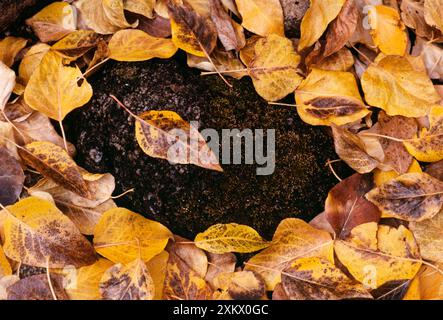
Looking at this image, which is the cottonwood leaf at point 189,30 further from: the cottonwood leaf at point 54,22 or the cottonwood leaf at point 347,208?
the cottonwood leaf at point 347,208

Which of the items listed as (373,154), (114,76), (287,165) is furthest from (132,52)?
(373,154)

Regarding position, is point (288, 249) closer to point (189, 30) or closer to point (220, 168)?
A: point (220, 168)

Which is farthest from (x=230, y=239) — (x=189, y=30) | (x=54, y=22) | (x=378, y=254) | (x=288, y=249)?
(x=54, y=22)

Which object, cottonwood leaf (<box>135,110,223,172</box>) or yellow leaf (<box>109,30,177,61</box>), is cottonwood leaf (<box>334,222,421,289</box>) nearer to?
cottonwood leaf (<box>135,110,223,172</box>)

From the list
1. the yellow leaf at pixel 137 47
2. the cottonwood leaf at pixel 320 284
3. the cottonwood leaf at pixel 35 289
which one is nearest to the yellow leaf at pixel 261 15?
the yellow leaf at pixel 137 47

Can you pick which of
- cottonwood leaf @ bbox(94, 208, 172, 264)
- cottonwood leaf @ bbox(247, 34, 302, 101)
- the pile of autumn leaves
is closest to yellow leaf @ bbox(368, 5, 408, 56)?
the pile of autumn leaves
